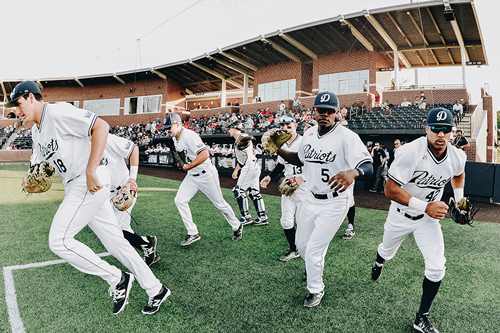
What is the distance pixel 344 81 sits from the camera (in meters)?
25.4

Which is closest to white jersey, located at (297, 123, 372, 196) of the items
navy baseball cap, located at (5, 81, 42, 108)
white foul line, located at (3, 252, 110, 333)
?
navy baseball cap, located at (5, 81, 42, 108)

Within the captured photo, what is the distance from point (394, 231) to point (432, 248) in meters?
0.42

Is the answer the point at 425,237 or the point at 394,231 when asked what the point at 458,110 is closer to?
the point at 394,231

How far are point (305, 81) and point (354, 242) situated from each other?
24.4 meters

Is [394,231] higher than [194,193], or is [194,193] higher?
[194,193]

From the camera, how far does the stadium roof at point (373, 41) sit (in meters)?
19.4

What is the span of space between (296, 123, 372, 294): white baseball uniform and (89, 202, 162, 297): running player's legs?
1.64m

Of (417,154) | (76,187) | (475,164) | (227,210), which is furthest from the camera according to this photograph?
(475,164)

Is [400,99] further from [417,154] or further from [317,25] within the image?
[417,154]

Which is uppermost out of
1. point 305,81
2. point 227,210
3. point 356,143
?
point 305,81

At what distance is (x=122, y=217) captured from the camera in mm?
4105

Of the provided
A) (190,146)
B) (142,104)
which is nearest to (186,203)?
(190,146)

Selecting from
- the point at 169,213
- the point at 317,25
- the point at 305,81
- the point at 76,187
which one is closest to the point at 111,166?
the point at 76,187

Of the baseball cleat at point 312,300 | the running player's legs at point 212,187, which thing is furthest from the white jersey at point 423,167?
the running player's legs at point 212,187
